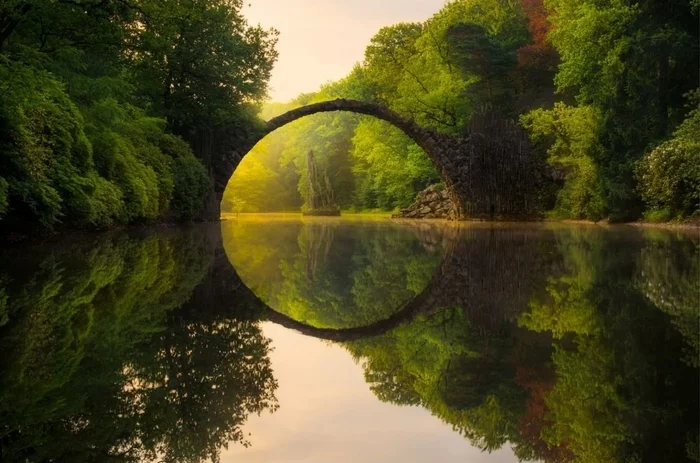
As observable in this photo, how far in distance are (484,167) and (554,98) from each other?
991cm

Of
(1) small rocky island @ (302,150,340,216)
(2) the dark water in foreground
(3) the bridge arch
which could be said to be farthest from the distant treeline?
(2) the dark water in foreground

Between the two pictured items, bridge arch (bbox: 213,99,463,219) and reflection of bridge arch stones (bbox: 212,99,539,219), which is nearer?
reflection of bridge arch stones (bbox: 212,99,539,219)

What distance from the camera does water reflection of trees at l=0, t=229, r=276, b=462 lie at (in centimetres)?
A: 245

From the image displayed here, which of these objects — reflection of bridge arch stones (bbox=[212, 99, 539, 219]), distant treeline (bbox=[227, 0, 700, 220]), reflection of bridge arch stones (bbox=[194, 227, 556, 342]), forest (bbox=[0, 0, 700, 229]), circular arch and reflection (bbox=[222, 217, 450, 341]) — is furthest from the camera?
reflection of bridge arch stones (bbox=[212, 99, 539, 219])

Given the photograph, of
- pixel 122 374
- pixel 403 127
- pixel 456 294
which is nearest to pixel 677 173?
pixel 403 127

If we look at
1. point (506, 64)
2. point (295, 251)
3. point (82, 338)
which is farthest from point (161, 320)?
point (506, 64)

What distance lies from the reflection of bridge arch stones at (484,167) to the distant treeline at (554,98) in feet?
4.60

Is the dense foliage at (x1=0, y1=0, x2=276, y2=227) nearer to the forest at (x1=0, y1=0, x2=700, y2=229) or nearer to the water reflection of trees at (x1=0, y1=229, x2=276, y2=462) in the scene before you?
the forest at (x1=0, y1=0, x2=700, y2=229)

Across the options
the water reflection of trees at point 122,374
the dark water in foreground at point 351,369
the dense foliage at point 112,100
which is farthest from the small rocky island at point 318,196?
the water reflection of trees at point 122,374

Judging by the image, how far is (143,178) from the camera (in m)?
18.2

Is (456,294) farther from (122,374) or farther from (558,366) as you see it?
(122,374)

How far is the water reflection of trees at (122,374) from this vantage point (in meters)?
2.45

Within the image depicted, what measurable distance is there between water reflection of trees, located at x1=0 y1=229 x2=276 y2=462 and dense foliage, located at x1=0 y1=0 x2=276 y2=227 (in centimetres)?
533

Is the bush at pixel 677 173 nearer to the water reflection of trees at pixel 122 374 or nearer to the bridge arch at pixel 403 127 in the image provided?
the bridge arch at pixel 403 127
